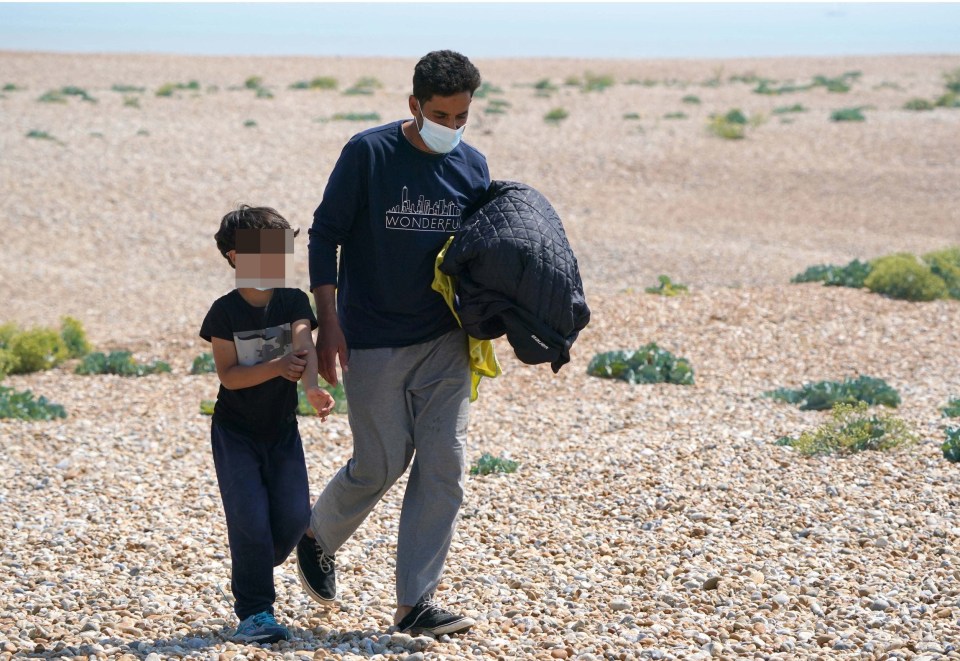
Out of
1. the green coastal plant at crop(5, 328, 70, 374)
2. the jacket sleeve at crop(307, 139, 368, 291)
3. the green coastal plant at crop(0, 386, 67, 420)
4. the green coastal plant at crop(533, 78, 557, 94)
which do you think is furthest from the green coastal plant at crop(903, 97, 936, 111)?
the jacket sleeve at crop(307, 139, 368, 291)

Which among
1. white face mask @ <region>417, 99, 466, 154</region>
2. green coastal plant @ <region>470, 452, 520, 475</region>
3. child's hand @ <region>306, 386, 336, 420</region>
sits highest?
white face mask @ <region>417, 99, 466, 154</region>

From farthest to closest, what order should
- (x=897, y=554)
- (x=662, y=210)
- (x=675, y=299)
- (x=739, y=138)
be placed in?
(x=739, y=138) → (x=662, y=210) → (x=675, y=299) → (x=897, y=554)

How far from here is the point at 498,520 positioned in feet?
18.9

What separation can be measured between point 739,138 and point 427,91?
20371 mm

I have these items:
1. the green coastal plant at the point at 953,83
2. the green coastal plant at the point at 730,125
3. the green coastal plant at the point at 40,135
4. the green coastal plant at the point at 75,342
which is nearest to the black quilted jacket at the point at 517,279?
the green coastal plant at the point at 75,342

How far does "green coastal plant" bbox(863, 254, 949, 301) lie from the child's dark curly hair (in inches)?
347

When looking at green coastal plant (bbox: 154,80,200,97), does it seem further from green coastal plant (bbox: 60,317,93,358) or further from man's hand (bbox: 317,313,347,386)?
man's hand (bbox: 317,313,347,386)

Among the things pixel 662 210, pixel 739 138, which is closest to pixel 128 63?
A: pixel 739 138

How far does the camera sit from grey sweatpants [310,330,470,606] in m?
4.07

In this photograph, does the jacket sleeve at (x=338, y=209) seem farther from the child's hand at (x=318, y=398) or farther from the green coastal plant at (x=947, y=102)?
the green coastal plant at (x=947, y=102)

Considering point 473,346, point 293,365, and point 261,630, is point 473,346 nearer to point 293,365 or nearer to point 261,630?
point 293,365

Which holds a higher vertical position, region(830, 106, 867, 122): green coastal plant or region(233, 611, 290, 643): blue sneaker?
region(830, 106, 867, 122): green coastal plant

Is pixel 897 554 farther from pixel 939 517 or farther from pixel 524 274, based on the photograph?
pixel 524 274

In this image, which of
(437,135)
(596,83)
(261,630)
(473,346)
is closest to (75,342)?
(261,630)
